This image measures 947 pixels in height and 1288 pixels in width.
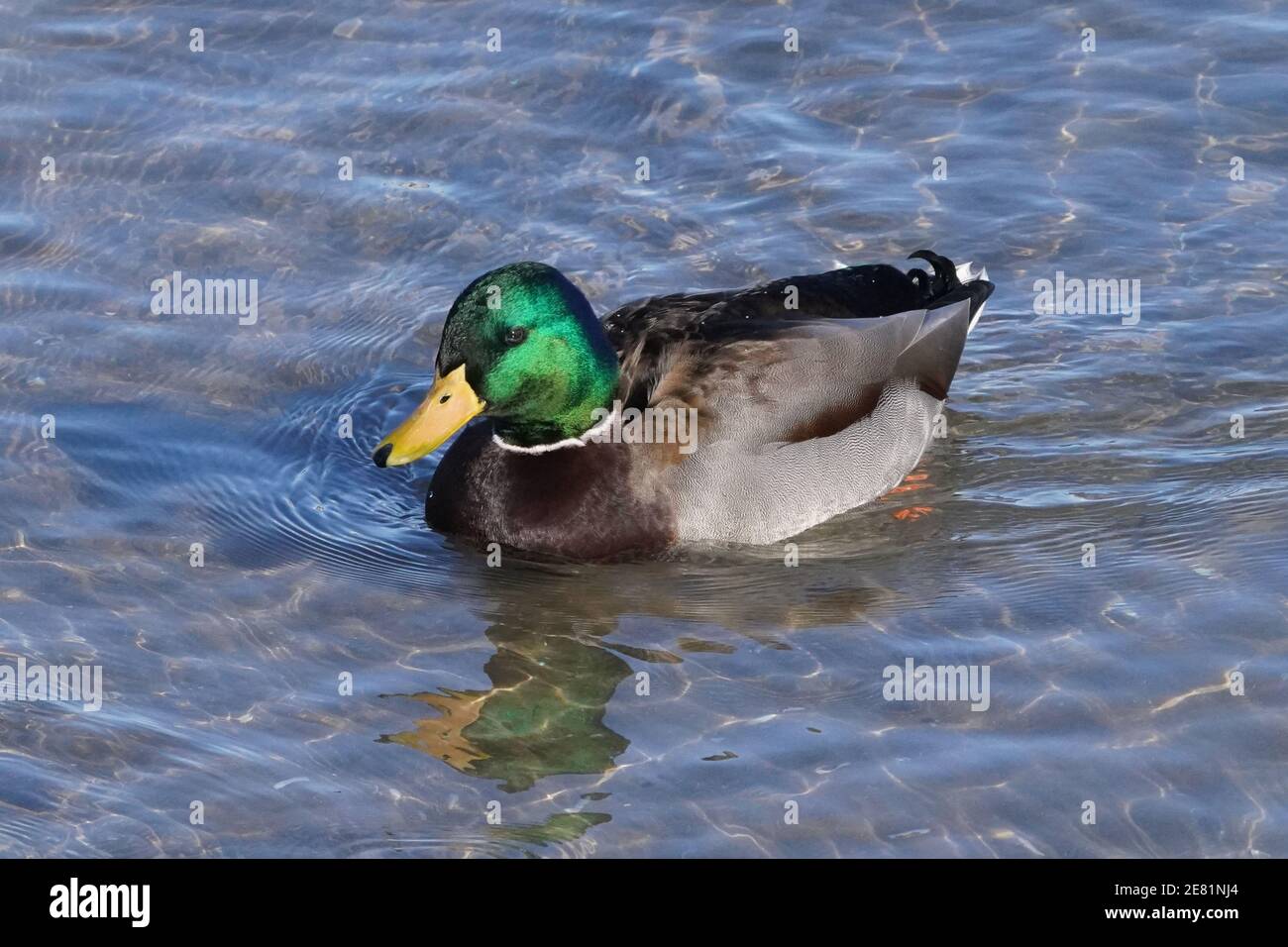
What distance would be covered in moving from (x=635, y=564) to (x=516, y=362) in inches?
38.0

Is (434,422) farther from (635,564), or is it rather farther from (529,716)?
(529,716)

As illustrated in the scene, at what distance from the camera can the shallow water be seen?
22.7 ft

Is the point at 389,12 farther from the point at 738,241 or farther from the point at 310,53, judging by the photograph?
the point at 738,241

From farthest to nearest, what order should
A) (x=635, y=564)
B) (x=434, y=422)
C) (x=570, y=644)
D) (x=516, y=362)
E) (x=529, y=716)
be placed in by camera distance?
(x=635, y=564) → (x=516, y=362) → (x=434, y=422) → (x=570, y=644) → (x=529, y=716)

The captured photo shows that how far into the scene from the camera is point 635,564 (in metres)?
8.39

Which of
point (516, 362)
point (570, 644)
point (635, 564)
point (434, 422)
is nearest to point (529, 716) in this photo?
point (570, 644)

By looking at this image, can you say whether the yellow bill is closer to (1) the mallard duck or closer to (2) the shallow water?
(1) the mallard duck

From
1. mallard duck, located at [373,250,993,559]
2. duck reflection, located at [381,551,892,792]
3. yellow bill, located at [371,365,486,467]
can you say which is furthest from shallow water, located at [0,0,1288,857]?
yellow bill, located at [371,365,486,467]

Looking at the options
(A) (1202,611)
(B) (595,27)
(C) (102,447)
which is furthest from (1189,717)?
(B) (595,27)

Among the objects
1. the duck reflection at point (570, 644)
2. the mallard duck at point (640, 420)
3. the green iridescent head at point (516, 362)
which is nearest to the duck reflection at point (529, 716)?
the duck reflection at point (570, 644)

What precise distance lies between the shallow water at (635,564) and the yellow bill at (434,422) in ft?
1.93

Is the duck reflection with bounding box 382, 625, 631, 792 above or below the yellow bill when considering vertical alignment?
below

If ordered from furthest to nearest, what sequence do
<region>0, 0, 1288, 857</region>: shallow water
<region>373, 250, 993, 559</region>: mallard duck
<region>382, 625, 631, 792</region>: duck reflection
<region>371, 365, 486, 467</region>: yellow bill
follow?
<region>373, 250, 993, 559</region>: mallard duck, <region>371, 365, 486, 467</region>: yellow bill, <region>382, 625, 631, 792</region>: duck reflection, <region>0, 0, 1288, 857</region>: shallow water

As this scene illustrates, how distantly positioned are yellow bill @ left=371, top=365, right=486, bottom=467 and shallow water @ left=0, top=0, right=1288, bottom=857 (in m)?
0.59
